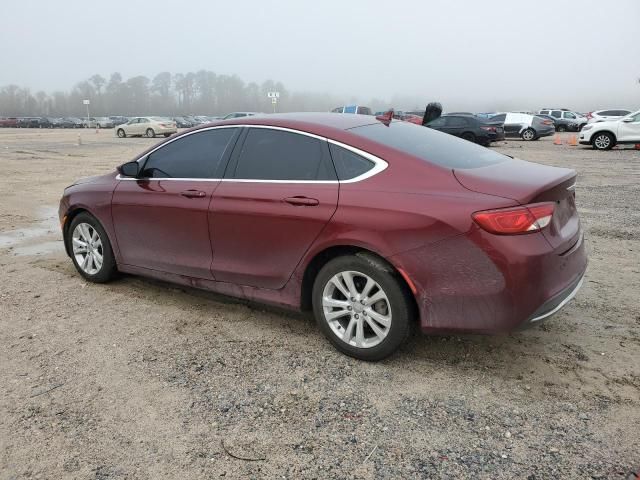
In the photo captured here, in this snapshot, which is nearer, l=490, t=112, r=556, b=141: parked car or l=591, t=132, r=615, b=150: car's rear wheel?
l=591, t=132, r=615, b=150: car's rear wheel

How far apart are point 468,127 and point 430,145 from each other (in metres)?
20.7

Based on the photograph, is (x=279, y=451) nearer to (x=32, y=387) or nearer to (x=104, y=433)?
(x=104, y=433)

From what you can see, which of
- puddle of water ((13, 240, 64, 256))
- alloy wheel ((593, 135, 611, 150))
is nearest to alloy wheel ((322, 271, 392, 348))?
puddle of water ((13, 240, 64, 256))

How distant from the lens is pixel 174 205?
4.32 metres

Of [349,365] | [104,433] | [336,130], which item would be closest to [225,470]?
[104,433]

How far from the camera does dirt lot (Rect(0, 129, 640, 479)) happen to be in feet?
8.50

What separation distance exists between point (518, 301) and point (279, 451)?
59.8 inches

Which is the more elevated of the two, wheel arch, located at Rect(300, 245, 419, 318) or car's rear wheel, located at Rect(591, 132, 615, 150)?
wheel arch, located at Rect(300, 245, 419, 318)

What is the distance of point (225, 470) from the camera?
8.31 ft

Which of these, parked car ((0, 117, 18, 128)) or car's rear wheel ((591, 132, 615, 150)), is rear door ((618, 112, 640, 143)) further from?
parked car ((0, 117, 18, 128))

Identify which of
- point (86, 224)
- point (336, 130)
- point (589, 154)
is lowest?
point (589, 154)

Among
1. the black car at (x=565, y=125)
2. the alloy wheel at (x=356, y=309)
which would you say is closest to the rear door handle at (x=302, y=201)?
the alloy wheel at (x=356, y=309)

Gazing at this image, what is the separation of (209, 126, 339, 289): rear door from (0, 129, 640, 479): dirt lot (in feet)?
1.76

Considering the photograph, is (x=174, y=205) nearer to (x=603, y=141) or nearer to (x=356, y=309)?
(x=356, y=309)
